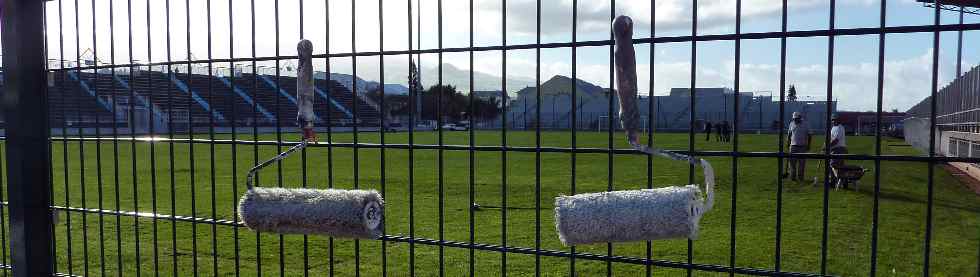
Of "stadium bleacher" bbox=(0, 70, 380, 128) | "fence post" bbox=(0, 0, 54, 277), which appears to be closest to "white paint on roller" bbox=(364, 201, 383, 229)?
"stadium bleacher" bbox=(0, 70, 380, 128)

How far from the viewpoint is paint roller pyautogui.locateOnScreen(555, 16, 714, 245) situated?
6.36ft

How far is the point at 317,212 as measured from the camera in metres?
2.41

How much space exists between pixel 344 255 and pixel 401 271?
31.9 inches

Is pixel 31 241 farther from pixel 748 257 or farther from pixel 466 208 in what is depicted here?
pixel 466 208

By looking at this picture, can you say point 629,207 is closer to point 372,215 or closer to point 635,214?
point 635,214

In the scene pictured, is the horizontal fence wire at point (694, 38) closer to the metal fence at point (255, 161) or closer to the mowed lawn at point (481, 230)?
the metal fence at point (255, 161)

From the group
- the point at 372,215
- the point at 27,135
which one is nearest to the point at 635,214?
the point at 372,215

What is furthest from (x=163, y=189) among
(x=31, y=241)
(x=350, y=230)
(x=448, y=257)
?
(x=350, y=230)

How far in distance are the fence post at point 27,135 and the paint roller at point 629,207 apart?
9.38 feet

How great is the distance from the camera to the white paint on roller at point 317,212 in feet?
7.84

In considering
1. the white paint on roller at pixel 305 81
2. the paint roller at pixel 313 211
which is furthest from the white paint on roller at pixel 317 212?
the white paint on roller at pixel 305 81

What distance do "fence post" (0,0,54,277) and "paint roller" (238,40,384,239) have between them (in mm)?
1622

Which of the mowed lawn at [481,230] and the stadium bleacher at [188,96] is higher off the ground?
the stadium bleacher at [188,96]

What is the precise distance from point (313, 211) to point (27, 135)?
196cm
